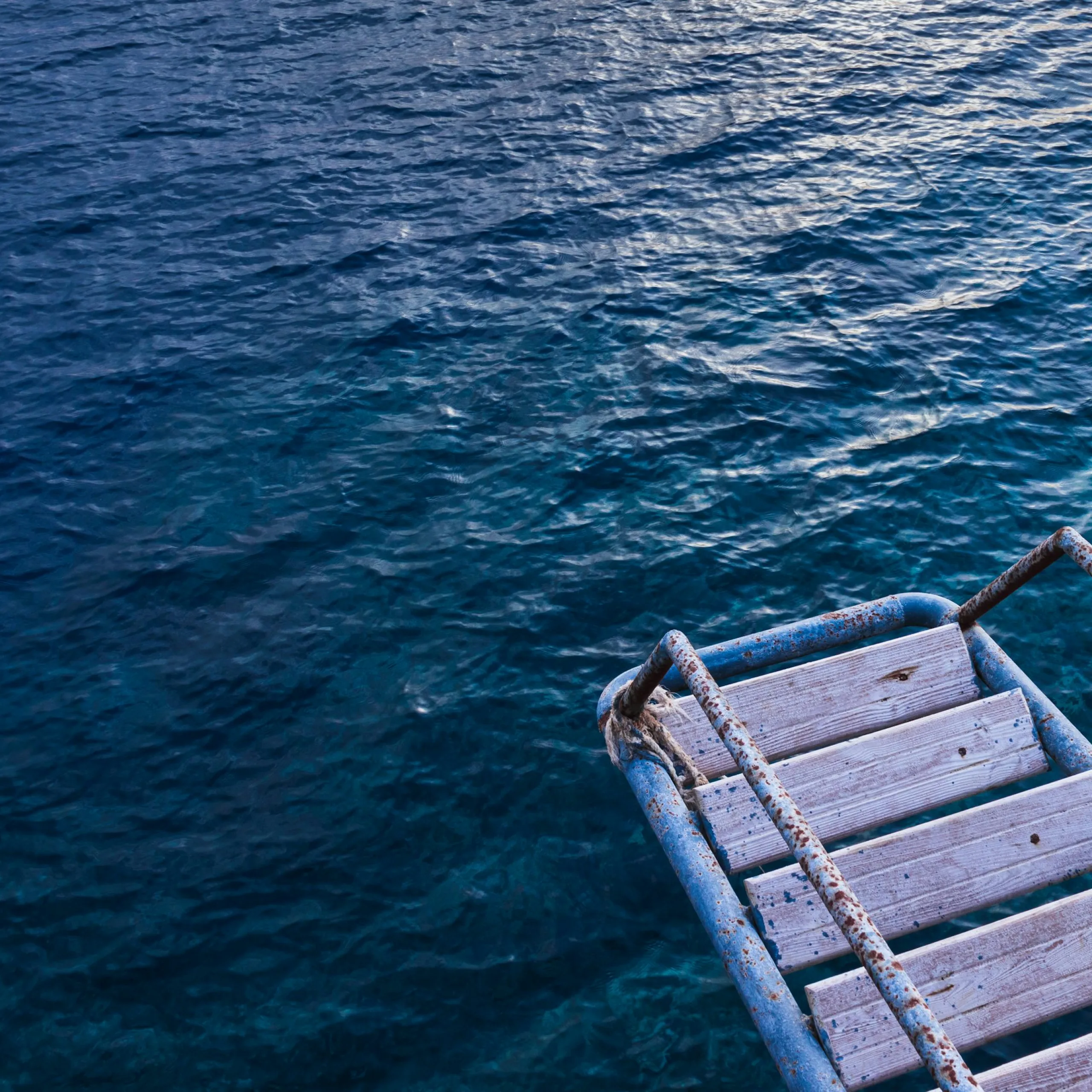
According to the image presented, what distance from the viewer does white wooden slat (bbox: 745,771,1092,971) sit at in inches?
184

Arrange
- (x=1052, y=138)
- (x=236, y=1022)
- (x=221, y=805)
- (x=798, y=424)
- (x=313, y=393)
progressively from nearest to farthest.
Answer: (x=236, y=1022), (x=221, y=805), (x=798, y=424), (x=313, y=393), (x=1052, y=138)

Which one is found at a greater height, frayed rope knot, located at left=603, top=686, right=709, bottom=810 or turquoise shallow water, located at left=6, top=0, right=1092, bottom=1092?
frayed rope knot, located at left=603, top=686, right=709, bottom=810

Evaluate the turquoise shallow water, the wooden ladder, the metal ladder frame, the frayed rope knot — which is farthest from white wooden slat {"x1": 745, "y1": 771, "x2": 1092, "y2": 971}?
the turquoise shallow water

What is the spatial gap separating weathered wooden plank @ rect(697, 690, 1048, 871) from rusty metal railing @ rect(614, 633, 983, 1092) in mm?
782

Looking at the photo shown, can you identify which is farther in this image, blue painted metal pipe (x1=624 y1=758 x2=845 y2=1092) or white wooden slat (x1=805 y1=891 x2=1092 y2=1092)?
white wooden slat (x1=805 y1=891 x2=1092 y2=1092)

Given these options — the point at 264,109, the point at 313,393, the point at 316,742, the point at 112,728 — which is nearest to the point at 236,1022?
the point at 316,742

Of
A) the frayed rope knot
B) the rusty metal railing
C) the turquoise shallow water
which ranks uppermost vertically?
the rusty metal railing

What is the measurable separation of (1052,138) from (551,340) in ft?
29.1

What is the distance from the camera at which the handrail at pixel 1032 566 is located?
4781mm

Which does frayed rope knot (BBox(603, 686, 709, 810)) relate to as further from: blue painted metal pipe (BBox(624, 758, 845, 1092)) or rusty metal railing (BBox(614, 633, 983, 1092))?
rusty metal railing (BBox(614, 633, 983, 1092))

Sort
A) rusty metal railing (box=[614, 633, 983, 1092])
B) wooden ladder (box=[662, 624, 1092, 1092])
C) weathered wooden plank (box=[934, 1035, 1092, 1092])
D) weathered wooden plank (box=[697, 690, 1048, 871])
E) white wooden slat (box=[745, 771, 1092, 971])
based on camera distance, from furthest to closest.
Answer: weathered wooden plank (box=[697, 690, 1048, 871]), white wooden slat (box=[745, 771, 1092, 971]), wooden ladder (box=[662, 624, 1092, 1092]), weathered wooden plank (box=[934, 1035, 1092, 1092]), rusty metal railing (box=[614, 633, 983, 1092])

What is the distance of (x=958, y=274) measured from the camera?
12.0m

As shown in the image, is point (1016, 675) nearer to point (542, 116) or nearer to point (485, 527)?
point (485, 527)

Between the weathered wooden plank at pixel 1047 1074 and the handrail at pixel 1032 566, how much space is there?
2.01m
